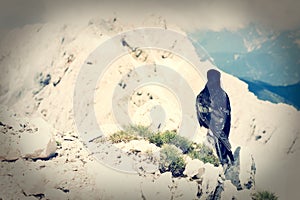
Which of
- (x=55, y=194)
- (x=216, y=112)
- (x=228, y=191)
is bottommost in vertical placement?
(x=55, y=194)

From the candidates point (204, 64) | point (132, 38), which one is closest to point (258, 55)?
point (204, 64)

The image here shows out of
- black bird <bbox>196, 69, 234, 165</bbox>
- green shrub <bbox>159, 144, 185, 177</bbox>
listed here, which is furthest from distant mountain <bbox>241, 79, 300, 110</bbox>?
green shrub <bbox>159, 144, 185, 177</bbox>

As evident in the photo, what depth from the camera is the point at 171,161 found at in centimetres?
394

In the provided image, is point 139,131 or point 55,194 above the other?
point 139,131

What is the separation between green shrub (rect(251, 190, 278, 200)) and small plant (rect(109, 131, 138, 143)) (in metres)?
1.11

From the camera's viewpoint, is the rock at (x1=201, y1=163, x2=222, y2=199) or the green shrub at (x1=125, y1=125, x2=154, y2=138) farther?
the green shrub at (x1=125, y1=125, x2=154, y2=138)

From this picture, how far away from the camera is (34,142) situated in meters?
3.82

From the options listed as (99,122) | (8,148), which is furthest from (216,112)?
(8,148)

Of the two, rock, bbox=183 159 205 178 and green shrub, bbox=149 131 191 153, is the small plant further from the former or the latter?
rock, bbox=183 159 205 178

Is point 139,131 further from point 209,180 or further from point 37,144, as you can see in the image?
point 37,144

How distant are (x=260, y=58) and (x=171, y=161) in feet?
4.01

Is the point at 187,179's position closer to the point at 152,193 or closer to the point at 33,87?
the point at 152,193

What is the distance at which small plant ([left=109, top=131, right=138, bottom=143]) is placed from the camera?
393 cm

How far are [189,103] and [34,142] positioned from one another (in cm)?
136
